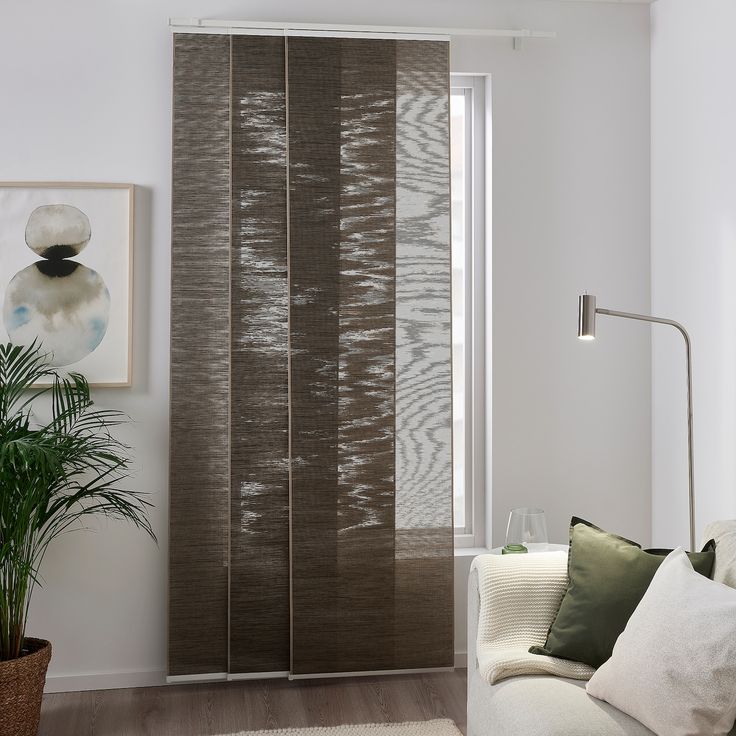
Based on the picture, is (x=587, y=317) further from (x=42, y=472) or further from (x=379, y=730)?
(x=42, y=472)

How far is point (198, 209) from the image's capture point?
3111mm

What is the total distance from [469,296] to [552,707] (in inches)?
72.0

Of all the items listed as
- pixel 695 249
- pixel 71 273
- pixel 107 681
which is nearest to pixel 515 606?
pixel 695 249

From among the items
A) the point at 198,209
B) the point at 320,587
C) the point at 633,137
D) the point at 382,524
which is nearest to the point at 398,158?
the point at 198,209

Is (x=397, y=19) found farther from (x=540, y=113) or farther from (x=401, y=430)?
(x=401, y=430)

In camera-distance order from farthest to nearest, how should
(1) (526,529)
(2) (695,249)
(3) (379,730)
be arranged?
(2) (695,249) < (1) (526,529) < (3) (379,730)

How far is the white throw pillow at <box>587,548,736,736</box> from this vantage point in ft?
5.76

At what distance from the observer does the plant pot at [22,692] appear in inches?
100

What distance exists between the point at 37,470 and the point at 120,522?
2.11 ft

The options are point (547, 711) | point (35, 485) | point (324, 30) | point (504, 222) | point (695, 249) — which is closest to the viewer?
point (547, 711)

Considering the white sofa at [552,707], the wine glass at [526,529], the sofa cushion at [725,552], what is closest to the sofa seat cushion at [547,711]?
the white sofa at [552,707]

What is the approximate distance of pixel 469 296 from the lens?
3379mm

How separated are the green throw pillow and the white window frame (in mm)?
1095

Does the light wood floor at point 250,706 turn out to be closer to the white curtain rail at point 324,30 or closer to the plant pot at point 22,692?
the plant pot at point 22,692
